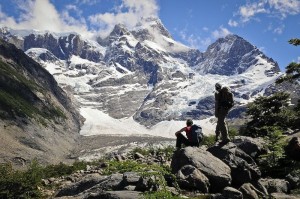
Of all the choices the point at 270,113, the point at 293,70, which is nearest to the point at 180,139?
the point at 293,70

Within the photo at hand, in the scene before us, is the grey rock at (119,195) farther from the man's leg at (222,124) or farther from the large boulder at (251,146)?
the man's leg at (222,124)

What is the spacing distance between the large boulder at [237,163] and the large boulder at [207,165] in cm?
48

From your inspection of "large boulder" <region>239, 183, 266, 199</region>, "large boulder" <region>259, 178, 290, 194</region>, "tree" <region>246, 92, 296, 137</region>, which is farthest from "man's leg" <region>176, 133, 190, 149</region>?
"tree" <region>246, 92, 296, 137</region>

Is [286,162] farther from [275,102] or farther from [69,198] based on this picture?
[275,102]

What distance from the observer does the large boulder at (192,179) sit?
1547cm

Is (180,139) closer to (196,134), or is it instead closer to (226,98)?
(196,134)

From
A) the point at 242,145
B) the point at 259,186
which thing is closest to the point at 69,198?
the point at 259,186

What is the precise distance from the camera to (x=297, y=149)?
61.8ft

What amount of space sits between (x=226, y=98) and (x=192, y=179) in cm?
704

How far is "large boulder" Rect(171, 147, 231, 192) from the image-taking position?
16.2 meters

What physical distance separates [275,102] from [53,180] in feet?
69.2

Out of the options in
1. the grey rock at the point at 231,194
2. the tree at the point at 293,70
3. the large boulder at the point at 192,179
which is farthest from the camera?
the tree at the point at 293,70

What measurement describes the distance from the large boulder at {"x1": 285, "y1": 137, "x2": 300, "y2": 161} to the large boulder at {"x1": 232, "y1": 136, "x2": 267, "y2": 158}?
1612 mm

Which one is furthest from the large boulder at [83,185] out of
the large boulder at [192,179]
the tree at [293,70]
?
the tree at [293,70]
